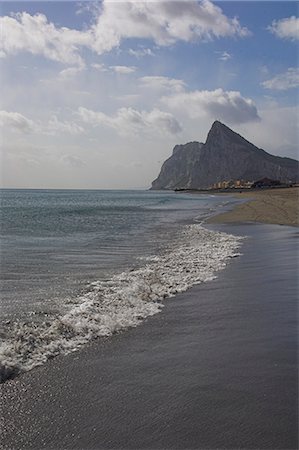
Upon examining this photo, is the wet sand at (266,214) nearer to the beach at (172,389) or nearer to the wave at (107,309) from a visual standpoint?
the wave at (107,309)

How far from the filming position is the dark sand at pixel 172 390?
420 cm

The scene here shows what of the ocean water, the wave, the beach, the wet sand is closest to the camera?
the beach

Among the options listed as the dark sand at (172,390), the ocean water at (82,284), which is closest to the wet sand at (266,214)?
the ocean water at (82,284)

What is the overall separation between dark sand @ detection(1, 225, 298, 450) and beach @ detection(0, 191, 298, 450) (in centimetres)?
1

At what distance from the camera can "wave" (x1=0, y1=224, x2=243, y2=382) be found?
6445 mm

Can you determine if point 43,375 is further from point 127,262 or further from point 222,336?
point 127,262

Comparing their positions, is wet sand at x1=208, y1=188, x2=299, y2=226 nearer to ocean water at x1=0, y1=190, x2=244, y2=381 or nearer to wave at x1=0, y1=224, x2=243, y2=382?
ocean water at x1=0, y1=190, x2=244, y2=381

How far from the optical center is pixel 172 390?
511 centimetres

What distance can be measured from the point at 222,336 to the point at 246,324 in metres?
0.83

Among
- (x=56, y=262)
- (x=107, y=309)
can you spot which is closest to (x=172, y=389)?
(x=107, y=309)

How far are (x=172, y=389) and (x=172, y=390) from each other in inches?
1.1

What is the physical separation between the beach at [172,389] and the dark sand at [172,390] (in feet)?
0.04

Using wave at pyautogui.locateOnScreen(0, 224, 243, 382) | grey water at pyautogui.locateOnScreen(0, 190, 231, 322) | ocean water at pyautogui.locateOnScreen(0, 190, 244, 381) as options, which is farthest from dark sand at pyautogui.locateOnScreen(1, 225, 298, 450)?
grey water at pyautogui.locateOnScreen(0, 190, 231, 322)

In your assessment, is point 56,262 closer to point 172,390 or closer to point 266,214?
point 172,390
